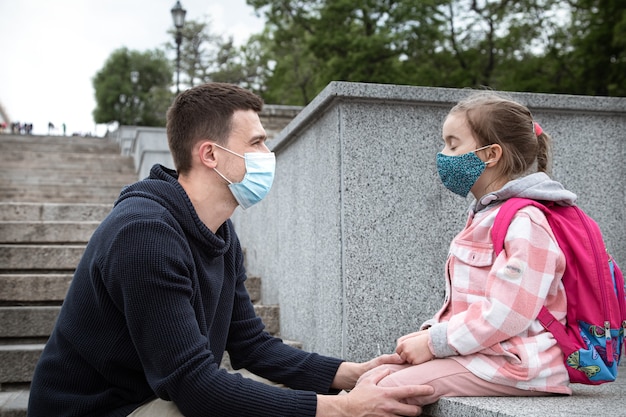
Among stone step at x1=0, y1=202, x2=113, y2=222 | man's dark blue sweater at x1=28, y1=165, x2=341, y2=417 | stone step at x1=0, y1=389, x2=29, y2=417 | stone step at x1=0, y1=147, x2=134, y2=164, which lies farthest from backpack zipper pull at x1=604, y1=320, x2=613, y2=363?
stone step at x1=0, y1=147, x2=134, y2=164

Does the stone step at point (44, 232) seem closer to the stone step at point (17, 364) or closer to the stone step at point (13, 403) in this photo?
the stone step at point (17, 364)

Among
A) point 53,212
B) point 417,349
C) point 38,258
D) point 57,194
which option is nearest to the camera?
point 417,349

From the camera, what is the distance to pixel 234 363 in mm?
3158

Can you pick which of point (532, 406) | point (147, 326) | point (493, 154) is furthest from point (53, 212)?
point (532, 406)

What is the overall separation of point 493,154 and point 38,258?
4.30 metres

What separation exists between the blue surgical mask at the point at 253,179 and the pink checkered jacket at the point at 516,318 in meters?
0.93

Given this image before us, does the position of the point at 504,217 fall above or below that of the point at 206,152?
below

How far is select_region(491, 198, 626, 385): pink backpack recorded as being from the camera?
2352 millimetres

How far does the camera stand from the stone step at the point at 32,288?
17.2ft

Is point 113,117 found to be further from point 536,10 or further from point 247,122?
point 247,122

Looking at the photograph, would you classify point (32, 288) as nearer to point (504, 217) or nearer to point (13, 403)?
point (13, 403)

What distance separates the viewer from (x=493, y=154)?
2678mm

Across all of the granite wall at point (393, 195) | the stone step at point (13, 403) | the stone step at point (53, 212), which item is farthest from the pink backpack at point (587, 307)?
the stone step at point (53, 212)

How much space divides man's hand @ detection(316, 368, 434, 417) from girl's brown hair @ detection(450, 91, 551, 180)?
3.04 ft
